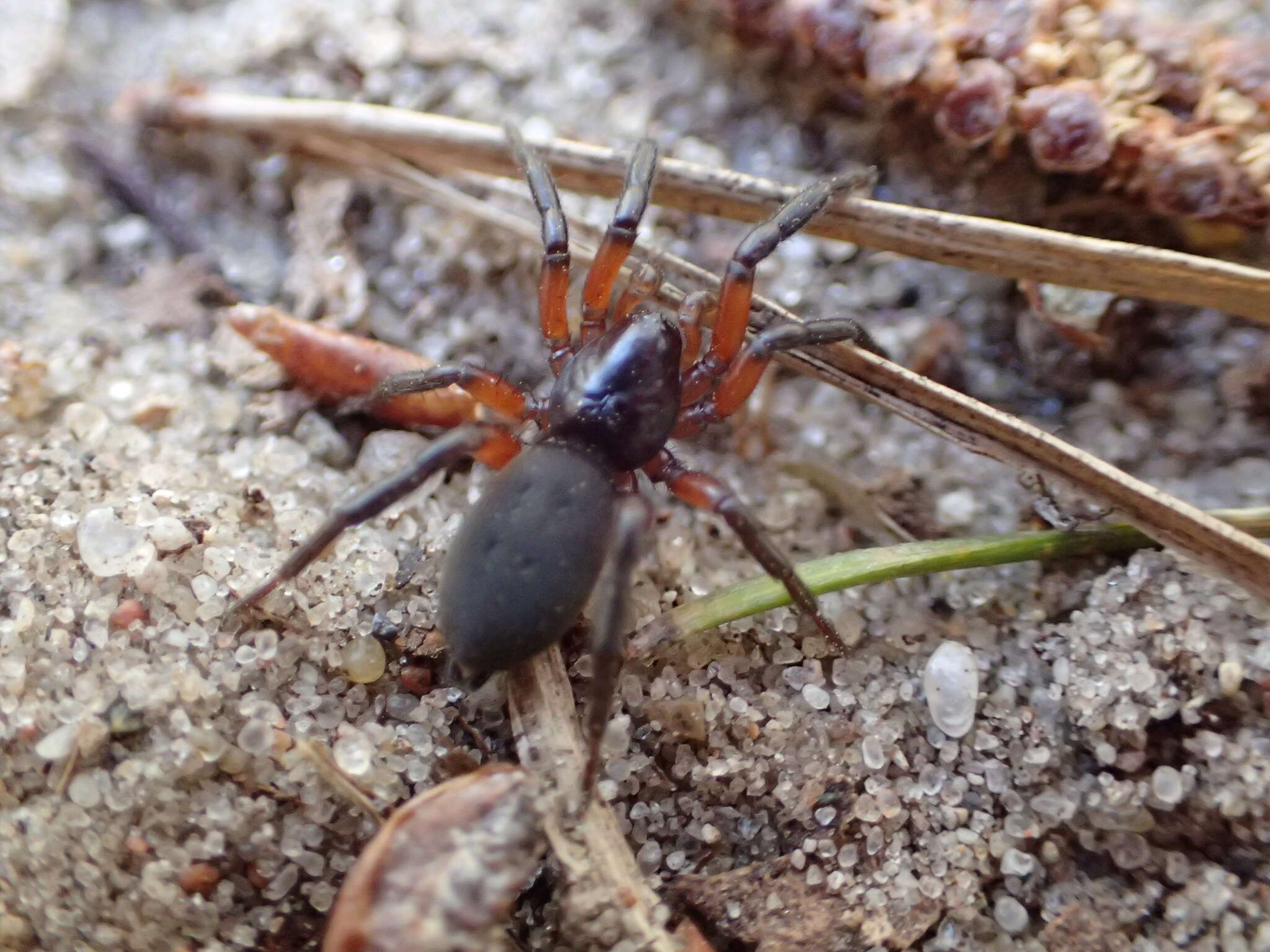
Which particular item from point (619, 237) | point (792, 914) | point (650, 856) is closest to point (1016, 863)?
point (792, 914)

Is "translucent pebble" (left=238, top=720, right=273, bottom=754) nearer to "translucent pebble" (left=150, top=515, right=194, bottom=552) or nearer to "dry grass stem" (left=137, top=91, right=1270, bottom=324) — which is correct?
"translucent pebble" (left=150, top=515, right=194, bottom=552)

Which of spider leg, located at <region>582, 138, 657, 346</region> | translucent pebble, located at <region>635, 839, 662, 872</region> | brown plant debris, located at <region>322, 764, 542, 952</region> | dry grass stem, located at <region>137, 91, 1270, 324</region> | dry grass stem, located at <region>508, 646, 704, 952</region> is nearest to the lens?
brown plant debris, located at <region>322, 764, 542, 952</region>

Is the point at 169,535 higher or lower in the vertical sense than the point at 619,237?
lower

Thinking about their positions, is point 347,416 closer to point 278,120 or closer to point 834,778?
point 278,120

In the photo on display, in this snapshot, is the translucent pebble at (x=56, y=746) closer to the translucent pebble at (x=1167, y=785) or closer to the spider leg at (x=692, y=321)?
the spider leg at (x=692, y=321)

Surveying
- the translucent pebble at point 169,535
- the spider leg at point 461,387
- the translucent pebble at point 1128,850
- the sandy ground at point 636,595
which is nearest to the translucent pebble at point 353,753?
the sandy ground at point 636,595

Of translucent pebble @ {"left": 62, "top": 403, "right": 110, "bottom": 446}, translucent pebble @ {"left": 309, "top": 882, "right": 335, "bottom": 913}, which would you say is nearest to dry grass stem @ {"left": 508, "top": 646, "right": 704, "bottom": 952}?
translucent pebble @ {"left": 309, "top": 882, "right": 335, "bottom": 913}

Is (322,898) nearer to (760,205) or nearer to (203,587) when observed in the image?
(203,587)
